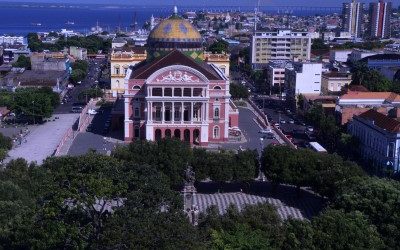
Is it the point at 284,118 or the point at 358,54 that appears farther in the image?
the point at 358,54

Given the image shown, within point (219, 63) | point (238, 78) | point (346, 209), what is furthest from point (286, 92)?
point (346, 209)

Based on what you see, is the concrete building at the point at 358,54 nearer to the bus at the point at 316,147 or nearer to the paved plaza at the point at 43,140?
the bus at the point at 316,147

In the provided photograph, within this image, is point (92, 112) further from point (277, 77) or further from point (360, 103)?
A: point (277, 77)

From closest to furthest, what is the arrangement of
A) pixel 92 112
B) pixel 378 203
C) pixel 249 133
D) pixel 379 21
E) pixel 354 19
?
pixel 378 203 < pixel 249 133 < pixel 92 112 < pixel 379 21 < pixel 354 19

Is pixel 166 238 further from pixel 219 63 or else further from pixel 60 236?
pixel 219 63

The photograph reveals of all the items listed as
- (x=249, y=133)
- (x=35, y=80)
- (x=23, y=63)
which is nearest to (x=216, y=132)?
(x=249, y=133)

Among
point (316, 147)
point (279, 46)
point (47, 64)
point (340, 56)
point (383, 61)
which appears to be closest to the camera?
point (316, 147)
